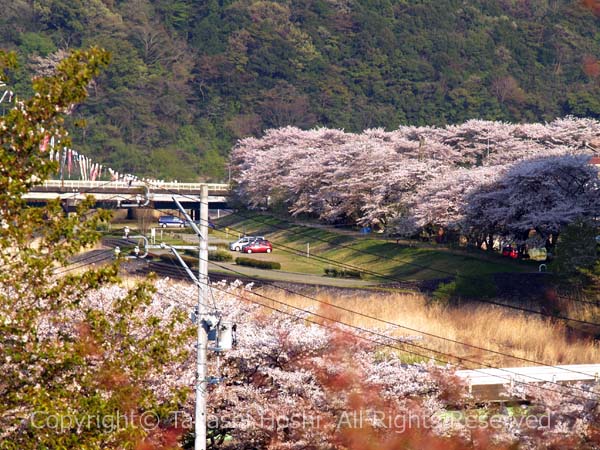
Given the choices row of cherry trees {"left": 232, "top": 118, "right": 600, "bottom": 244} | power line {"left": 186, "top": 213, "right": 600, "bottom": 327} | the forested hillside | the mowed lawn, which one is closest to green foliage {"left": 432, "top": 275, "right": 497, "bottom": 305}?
power line {"left": 186, "top": 213, "right": 600, "bottom": 327}

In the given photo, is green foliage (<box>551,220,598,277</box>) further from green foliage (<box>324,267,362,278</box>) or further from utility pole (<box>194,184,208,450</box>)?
utility pole (<box>194,184,208,450</box>)

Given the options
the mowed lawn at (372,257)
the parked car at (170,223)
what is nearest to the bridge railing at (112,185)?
the parked car at (170,223)

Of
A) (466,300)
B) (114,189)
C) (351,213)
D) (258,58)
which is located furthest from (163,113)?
(466,300)

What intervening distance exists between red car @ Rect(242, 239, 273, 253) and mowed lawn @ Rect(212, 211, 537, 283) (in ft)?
1.78

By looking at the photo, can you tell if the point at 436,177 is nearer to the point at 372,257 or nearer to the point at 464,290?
the point at 372,257

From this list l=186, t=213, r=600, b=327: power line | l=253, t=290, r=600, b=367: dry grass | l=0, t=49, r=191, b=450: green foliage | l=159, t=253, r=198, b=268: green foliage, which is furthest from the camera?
l=159, t=253, r=198, b=268: green foliage

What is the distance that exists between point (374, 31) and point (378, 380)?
136 meters

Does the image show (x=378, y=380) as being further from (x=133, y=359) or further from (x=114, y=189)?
(x=114, y=189)

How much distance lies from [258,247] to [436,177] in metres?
12.4

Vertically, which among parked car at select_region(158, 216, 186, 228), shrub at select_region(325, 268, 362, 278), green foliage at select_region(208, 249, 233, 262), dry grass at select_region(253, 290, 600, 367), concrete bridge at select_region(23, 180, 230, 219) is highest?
concrete bridge at select_region(23, 180, 230, 219)

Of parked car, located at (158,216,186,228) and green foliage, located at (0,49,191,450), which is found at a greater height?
green foliage, located at (0,49,191,450)

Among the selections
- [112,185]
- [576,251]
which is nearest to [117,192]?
[112,185]

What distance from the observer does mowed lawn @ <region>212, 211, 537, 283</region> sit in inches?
2052

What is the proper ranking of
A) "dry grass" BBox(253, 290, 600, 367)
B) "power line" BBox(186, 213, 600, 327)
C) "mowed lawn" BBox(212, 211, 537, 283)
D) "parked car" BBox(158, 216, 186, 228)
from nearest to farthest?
1. "dry grass" BBox(253, 290, 600, 367)
2. "power line" BBox(186, 213, 600, 327)
3. "mowed lawn" BBox(212, 211, 537, 283)
4. "parked car" BBox(158, 216, 186, 228)
